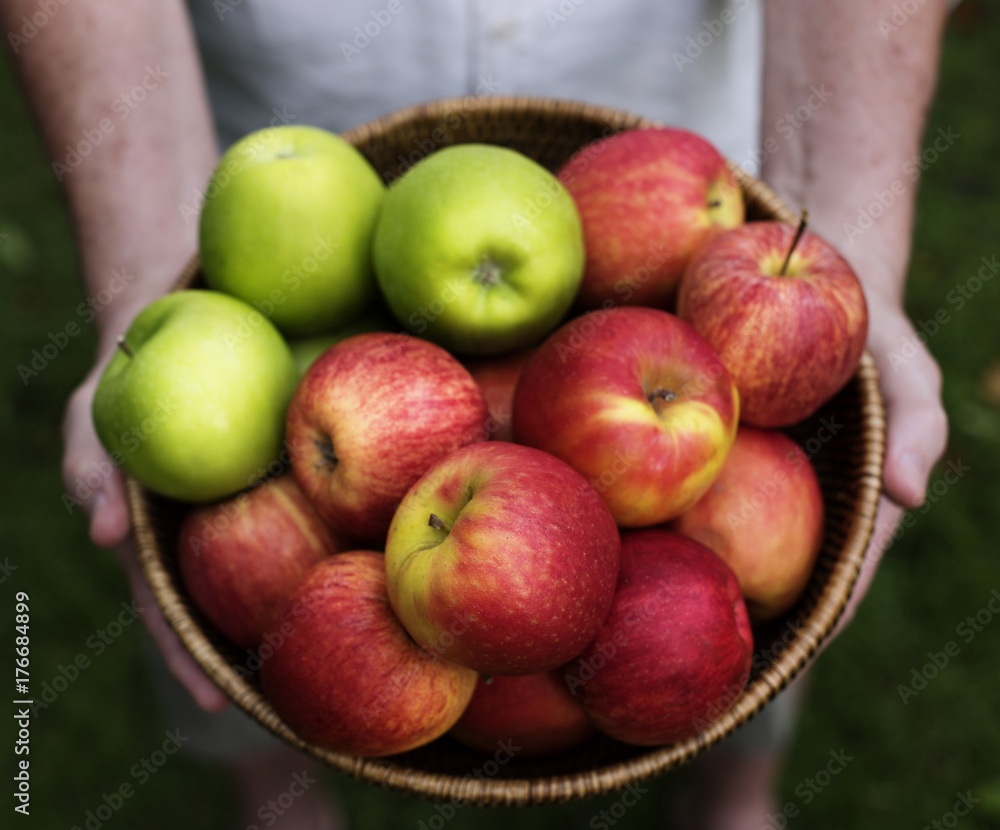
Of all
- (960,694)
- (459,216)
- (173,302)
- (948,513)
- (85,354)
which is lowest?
(960,694)

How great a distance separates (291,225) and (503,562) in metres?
0.63

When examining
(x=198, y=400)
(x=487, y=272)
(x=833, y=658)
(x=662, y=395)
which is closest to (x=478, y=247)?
(x=487, y=272)

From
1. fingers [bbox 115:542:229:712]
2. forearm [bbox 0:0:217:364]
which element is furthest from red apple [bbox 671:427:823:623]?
forearm [bbox 0:0:217:364]

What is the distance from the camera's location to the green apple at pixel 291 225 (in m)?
1.27

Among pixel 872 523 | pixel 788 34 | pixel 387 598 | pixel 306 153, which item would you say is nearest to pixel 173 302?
pixel 306 153

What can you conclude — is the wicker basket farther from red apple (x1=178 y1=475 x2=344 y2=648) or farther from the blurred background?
the blurred background

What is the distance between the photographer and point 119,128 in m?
1.56

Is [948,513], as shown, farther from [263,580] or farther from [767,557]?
[263,580]

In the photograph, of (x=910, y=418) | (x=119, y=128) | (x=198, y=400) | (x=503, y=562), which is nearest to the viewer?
(x=503, y=562)

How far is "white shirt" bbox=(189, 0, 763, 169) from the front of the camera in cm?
157

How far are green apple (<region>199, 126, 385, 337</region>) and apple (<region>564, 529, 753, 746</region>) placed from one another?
0.61m

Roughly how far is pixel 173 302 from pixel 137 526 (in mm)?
336

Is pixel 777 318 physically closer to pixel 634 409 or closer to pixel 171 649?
pixel 634 409

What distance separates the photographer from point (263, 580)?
1.22 meters
